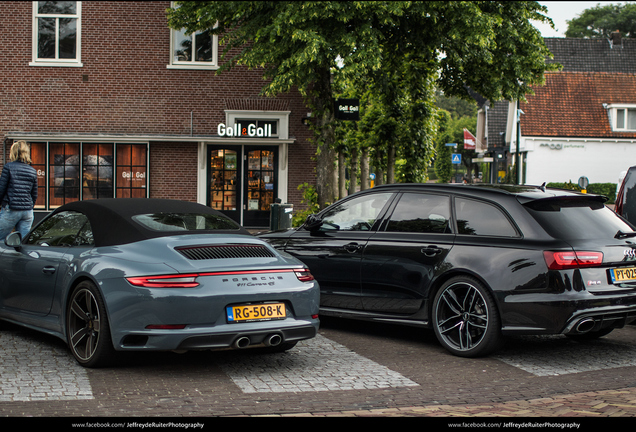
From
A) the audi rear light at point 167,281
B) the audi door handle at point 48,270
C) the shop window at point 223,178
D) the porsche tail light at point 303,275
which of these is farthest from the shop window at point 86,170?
the audi rear light at point 167,281

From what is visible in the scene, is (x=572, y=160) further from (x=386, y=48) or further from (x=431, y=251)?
(x=431, y=251)

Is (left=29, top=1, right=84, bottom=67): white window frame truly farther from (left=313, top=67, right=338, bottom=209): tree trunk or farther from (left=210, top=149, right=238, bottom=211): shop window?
(left=313, top=67, right=338, bottom=209): tree trunk

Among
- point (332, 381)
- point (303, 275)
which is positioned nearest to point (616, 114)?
point (303, 275)

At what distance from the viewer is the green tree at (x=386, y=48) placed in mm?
15164

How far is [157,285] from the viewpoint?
16.8ft

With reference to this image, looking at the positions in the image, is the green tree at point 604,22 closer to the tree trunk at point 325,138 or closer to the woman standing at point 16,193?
the tree trunk at point 325,138

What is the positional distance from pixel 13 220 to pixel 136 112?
11.2 meters

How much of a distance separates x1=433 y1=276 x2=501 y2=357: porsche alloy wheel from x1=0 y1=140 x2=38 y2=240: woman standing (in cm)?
637

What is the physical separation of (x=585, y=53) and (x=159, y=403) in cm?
5396

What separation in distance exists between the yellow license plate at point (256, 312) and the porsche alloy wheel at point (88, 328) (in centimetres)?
95

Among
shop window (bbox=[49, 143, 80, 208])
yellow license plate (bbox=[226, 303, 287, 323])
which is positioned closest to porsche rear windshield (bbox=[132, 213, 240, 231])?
yellow license plate (bbox=[226, 303, 287, 323])

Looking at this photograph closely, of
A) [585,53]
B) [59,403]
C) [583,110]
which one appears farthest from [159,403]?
[585,53]

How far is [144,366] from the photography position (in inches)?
225
